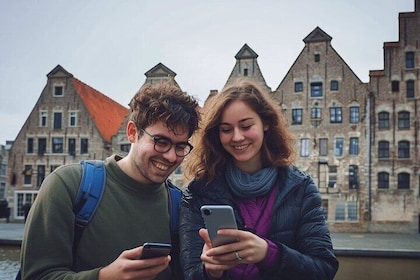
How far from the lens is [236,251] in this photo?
1913 mm

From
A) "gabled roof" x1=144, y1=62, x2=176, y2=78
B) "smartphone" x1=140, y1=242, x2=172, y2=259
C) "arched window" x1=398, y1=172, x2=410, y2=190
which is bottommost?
"arched window" x1=398, y1=172, x2=410, y2=190

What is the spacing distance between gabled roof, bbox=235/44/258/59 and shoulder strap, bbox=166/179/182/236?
23066 mm

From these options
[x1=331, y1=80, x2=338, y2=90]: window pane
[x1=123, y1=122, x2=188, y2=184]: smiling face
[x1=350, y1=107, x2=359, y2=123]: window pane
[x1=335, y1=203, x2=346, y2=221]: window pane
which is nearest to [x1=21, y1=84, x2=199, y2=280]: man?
[x1=123, y1=122, x2=188, y2=184]: smiling face

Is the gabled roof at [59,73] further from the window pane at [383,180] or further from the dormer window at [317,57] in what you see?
the window pane at [383,180]

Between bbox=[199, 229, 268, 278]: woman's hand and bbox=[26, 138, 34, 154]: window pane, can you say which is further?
bbox=[26, 138, 34, 154]: window pane

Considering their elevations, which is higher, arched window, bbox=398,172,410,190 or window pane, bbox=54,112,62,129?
window pane, bbox=54,112,62,129

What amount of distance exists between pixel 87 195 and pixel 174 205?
604 mm

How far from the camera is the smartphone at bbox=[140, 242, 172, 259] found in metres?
1.85

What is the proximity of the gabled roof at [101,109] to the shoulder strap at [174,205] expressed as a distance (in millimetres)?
25111

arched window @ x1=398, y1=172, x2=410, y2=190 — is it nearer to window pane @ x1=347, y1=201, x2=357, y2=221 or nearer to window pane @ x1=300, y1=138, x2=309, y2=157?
window pane @ x1=347, y1=201, x2=357, y2=221

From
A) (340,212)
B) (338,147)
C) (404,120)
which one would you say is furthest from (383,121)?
(340,212)

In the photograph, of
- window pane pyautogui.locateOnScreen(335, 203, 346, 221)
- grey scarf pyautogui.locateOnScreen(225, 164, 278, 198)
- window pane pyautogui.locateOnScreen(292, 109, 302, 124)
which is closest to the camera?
grey scarf pyautogui.locateOnScreen(225, 164, 278, 198)

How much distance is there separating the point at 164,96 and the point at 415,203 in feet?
76.4

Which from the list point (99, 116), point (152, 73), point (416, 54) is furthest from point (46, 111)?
point (416, 54)
